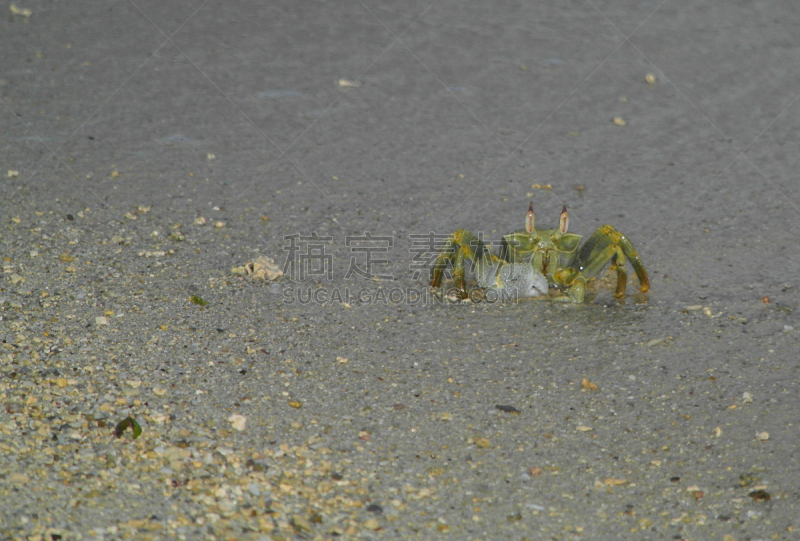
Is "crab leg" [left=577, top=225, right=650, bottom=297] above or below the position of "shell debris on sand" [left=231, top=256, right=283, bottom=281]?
above

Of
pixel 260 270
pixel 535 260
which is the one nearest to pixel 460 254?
pixel 535 260

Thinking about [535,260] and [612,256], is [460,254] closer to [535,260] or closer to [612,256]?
[535,260]

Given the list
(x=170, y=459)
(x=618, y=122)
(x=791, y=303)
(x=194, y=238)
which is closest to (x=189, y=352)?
(x=170, y=459)

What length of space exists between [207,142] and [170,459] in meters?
3.19

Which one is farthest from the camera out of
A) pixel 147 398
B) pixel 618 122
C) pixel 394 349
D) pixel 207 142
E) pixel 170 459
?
pixel 618 122

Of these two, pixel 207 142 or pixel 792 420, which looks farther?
pixel 207 142

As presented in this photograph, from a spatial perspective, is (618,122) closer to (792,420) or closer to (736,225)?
(736,225)

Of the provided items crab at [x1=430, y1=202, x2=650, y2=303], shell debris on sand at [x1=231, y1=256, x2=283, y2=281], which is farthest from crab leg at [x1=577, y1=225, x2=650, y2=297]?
shell debris on sand at [x1=231, y1=256, x2=283, y2=281]

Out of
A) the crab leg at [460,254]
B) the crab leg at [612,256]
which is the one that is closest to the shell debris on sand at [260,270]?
the crab leg at [460,254]

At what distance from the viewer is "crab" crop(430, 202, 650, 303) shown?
4.23 metres

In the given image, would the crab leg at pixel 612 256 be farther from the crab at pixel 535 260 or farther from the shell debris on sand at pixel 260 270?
the shell debris on sand at pixel 260 270

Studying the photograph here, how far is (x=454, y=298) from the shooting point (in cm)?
432

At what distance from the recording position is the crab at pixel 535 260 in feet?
13.9

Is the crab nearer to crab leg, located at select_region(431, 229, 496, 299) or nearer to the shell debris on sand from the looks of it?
crab leg, located at select_region(431, 229, 496, 299)
